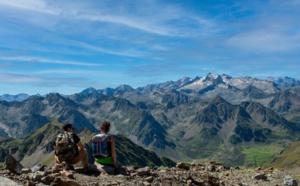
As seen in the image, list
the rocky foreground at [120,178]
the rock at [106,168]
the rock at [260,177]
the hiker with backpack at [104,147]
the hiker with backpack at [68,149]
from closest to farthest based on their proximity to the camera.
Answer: the rocky foreground at [120,178] < the hiker with backpack at [68,149] < the rock at [106,168] < the hiker with backpack at [104,147] < the rock at [260,177]

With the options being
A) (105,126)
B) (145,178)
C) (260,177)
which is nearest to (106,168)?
(105,126)

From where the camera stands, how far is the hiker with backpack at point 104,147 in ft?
64.2

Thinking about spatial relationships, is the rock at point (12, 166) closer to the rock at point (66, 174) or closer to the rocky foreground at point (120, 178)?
the rocky foreground at point (120, 178)

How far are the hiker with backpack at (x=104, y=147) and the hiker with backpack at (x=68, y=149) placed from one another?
0.86m

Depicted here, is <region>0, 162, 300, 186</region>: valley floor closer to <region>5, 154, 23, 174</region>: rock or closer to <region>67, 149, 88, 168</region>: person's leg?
<region>5, 154, 23, 174</region>: rock

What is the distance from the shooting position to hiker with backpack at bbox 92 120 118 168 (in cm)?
1958

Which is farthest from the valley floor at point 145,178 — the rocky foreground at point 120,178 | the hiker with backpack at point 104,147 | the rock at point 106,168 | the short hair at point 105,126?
the short hair at point 105,126

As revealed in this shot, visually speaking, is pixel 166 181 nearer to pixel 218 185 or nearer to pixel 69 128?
pixel 218 185

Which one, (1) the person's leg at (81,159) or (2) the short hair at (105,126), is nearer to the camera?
(1) the person's leg at (81,159)

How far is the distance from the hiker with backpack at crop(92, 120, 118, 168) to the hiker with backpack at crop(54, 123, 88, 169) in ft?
2.81

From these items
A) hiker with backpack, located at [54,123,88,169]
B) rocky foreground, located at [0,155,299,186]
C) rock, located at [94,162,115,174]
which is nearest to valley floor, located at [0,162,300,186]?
rocky foreground, located at [0,155,299,186]

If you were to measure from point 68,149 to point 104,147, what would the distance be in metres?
2.12

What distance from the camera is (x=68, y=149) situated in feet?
63.2

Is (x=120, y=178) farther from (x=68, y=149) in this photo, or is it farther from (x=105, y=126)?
(x=68, y=149)
